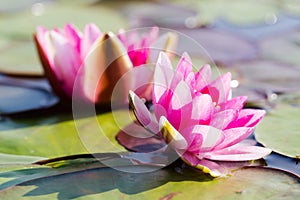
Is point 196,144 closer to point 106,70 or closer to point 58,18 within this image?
point 106,70

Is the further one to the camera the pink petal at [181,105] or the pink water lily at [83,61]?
the pink water lily at [83,61]

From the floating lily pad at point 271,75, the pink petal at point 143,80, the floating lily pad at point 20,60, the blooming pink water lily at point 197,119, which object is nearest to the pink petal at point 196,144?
the blooming pink water lily at point 197,119

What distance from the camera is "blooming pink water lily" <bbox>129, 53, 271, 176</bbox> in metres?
1.13

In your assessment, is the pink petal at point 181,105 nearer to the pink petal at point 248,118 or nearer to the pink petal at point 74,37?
the pink petal at point 248,118

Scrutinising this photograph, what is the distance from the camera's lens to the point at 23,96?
5.43ft

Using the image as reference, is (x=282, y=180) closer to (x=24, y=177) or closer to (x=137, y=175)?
(x=137, y=175)

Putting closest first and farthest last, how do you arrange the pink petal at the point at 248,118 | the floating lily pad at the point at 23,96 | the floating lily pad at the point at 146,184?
the floating lily pad at the point at 146,184
the pink petal at the point at 248,118
the floating lily pad at the point at 23,96

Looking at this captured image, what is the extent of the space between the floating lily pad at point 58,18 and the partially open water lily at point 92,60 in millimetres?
760

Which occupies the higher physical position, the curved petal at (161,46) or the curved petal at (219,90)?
the curved petal at (161,46)

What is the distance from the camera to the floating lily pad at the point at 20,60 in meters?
1.87

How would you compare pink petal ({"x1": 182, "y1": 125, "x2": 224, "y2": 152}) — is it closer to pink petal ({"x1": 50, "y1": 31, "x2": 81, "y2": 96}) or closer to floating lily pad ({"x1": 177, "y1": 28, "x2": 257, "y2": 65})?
pink petal ({"x1": 50, "y1": 31, "x2": 81, "y2": 96})

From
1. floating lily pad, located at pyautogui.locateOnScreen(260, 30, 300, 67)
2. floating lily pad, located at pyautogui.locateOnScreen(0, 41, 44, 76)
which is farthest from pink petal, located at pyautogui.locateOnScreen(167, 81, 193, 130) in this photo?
floating lily pad, located at pyautogui.locateOnScreen(260, 30, 300, 67)

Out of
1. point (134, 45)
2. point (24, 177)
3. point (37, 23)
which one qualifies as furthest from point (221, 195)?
point (37, 23)

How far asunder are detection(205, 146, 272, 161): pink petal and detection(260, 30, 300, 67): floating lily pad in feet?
2.89
